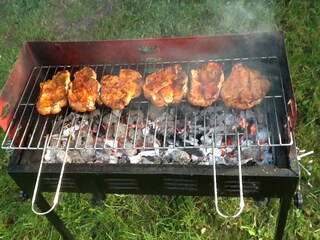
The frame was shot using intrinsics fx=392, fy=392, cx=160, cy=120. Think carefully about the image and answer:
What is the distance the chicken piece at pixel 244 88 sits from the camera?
2.76 m

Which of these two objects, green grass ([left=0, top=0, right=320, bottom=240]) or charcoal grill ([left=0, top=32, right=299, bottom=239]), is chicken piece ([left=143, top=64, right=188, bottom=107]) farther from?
green grass ([left=0, top=0, right=320, bottom=240])

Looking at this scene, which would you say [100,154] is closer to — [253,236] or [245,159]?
[245,159]

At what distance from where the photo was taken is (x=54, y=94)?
301 centimetres

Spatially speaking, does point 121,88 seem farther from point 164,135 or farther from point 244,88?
point 244,88

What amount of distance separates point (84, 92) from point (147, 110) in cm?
51

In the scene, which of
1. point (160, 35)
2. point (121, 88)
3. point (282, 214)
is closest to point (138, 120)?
point (121, 88)

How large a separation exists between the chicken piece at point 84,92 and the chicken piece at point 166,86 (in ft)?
1.29

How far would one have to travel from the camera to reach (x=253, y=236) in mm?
3422

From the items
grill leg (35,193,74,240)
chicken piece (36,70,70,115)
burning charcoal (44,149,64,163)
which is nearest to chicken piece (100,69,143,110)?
chicken piece (36,70,70,115)

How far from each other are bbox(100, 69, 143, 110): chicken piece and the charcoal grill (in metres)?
0.12

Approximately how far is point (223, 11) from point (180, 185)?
132 inches

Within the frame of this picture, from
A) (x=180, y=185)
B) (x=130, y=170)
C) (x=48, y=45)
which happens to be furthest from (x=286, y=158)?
(x=48, y=45)

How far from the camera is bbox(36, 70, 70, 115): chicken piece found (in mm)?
2943

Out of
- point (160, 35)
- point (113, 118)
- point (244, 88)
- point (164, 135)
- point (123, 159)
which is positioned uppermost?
point (244, 88)
